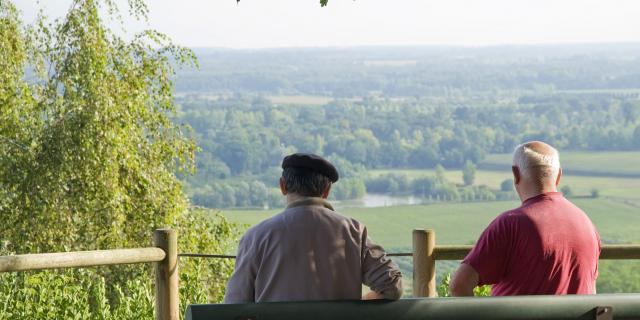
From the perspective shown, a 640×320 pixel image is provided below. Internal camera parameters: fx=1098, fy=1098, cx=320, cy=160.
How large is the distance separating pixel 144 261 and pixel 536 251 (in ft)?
5.28

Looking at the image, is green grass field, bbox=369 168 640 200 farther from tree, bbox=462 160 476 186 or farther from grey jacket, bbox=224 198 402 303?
grey jacket, bbox=224 198 402 303

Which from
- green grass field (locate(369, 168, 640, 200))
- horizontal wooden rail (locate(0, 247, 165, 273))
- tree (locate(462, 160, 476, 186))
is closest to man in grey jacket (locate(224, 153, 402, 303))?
horizontal wooden rail (locate(0, 247, 165, 273))

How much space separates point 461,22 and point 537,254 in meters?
180

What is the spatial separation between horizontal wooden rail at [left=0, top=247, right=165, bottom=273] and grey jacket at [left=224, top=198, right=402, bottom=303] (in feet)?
3.37

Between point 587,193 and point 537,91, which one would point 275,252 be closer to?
point 587,193

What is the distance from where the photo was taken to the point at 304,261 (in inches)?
110

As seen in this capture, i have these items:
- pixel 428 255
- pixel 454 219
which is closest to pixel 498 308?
pixel 428 255

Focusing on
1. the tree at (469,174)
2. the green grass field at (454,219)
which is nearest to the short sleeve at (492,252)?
the green grass field at (454,219)

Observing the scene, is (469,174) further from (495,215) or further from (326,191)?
(326,191)

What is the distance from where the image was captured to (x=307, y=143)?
A: 3632 inches

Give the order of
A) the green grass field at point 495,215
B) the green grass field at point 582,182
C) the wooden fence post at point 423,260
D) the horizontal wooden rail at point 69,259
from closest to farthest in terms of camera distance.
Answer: the horizontal wooden rail at point 69,259 → the wooden fence post at point 423,260 → the green grass field at point 495,215 → the green grass field at point 582,182

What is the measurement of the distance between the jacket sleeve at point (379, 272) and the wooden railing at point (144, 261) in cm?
118

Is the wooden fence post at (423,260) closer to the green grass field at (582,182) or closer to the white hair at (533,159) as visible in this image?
the white hair at (533,159)

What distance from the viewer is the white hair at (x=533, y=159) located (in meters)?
3.05
